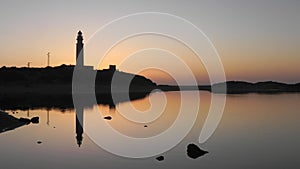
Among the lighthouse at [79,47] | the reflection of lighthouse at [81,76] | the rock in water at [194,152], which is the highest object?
the lighthouse at [79,47]

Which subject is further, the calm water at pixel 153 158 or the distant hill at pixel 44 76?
the distant hill at pixel 44 76

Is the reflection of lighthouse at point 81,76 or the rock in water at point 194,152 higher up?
the reflection of lighthouse at point 81,76

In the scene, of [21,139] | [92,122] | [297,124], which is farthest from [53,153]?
[297,124]

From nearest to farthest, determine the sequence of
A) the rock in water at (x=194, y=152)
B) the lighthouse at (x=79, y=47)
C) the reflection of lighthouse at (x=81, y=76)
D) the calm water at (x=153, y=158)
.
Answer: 1. the calm water at (x=153, y=158)
2. the rock in water at (x=194, y=152)
3. the lighthouse at (x=79, y=47)
4. the reflection of lighthouse at (x=81, y=76)

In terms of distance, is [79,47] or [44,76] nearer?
[79,47]

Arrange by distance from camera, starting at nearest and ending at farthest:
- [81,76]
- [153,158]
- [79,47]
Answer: [153,158], [79,47], [81,76]

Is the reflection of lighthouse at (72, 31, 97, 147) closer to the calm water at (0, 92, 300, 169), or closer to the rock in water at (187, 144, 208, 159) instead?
the calm water at (0, 92, 300, 169)

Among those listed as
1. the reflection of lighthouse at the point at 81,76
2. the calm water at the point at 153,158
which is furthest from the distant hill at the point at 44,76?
the calm water at the point at 153,158

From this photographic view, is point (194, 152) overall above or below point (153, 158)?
above

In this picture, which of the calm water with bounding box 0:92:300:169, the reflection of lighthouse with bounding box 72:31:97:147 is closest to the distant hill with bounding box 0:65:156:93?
the reflection of lighthouse with bounding box 72:31:97:147

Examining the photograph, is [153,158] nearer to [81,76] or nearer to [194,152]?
[194,152]

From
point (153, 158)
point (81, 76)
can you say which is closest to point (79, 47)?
point (81, 76)

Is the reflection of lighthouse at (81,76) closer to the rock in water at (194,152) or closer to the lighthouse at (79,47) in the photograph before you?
the lighthouse at (79,47)

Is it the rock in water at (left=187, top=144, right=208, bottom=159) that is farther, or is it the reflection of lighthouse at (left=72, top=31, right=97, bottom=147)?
the reflection of lighthouse at (left=72, top=31, right=97, bottom=147)
